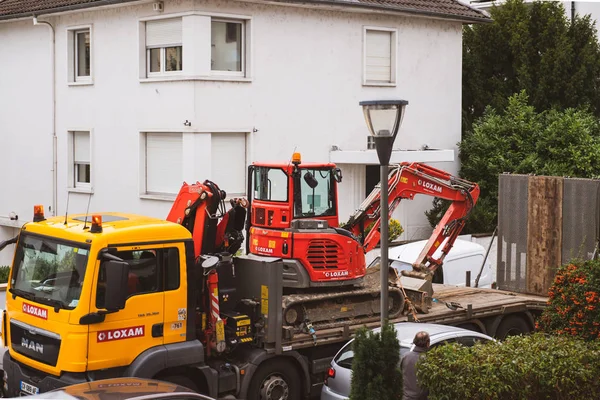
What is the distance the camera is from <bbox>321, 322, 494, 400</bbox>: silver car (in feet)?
41.5

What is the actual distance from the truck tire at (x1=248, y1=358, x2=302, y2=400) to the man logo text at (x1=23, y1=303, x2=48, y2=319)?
123 inches

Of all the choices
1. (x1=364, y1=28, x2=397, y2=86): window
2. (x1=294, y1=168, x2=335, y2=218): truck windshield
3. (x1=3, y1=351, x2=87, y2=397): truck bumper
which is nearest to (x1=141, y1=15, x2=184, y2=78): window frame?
(x1=364, y1=28, x2=397, y2=86): window

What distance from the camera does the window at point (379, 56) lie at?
25.5 m

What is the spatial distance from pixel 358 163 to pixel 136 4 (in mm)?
6935

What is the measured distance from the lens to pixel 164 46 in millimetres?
23000

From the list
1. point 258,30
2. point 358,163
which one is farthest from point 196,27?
point 358,163

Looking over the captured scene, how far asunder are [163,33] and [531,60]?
41.0ft

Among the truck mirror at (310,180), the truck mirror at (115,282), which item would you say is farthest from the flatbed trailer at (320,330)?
the truck mirror at (115,282)

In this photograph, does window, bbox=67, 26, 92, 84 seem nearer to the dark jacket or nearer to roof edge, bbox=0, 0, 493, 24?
roof edge, bbox=0, 0, 493, 24

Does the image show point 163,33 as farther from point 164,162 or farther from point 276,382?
point 276,382

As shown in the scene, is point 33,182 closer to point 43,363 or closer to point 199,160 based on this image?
point 199,160

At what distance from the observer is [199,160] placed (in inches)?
877

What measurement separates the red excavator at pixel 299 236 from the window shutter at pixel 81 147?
36.2ft

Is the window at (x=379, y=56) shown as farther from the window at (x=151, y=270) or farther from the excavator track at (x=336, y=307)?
the window at (x=151, y=270)
